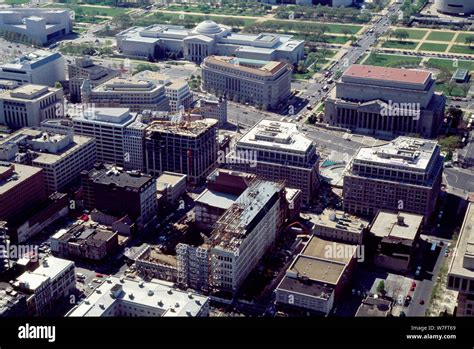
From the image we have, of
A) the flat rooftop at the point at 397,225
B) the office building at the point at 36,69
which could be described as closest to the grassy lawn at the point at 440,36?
the office building at the point at 36,69

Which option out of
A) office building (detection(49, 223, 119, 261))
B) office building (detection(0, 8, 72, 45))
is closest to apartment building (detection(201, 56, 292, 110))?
office building (detection(0, 8, 72, 45))

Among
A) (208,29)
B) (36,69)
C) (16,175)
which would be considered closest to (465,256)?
(16,175)

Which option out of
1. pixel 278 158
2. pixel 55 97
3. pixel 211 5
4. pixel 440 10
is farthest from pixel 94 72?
pixel 440 10

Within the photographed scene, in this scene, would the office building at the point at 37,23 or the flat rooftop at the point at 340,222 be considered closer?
the flat rooftop at the point at 340,222

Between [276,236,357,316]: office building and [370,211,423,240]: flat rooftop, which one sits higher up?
[370,211,423,240]: flat rooftop

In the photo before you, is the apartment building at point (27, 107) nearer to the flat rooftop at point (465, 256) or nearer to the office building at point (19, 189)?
the office building at point (19, 189)

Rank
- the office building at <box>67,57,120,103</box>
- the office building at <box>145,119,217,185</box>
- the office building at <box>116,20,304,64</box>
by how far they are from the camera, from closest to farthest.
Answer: the office building at <box>145,119,217,185</box> → the office building at <box>67,57,120,103</box> → the office building at <box>116,20,304,64</box>

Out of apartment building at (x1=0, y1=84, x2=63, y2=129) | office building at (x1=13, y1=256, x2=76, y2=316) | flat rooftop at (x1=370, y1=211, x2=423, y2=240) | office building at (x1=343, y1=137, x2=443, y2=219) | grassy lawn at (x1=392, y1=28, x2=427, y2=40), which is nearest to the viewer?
office building at (x1=13, y1=256, x2=76, y2=316)

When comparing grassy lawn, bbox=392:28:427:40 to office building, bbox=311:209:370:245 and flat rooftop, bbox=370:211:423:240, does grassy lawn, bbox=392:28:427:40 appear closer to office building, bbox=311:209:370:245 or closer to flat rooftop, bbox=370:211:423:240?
flat rooftop, bbox=370:211:423:240
